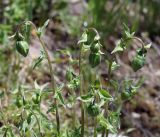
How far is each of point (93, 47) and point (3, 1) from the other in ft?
7.36

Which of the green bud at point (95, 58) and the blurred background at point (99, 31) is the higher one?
the blurred background at point (99, 31)

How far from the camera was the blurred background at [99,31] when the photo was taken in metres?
3.54

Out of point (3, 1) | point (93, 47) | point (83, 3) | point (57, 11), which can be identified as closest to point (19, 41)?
point (93, 47)

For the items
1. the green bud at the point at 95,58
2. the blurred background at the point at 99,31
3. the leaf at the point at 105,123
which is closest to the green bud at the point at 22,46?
the green bud at the point at 95,58

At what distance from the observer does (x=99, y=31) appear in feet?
13.8

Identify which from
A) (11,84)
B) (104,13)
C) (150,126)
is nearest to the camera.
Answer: (11,84)

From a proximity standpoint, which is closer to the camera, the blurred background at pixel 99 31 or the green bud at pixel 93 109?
the green bud at pixel 93 109

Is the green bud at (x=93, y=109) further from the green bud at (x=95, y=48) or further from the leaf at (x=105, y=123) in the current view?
the green bud at (x=95, y=48)

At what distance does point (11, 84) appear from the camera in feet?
11.1

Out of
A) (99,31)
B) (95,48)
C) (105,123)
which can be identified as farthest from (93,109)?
(99,31)

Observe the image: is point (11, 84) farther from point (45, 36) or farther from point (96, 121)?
point (96, 121)

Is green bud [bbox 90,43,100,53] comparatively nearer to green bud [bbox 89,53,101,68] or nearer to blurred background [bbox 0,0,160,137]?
green bud [bbox 89,53,101,68]

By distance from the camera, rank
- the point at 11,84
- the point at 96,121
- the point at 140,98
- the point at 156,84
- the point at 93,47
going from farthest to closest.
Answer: the point at 156,84 → the point at 140,98 → the point at 11,84 → the point at 96,121 → the point at 93,47

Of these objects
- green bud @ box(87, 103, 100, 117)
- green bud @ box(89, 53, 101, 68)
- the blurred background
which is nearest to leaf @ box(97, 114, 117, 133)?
green bud @ box(87, 103, 100, 117)
